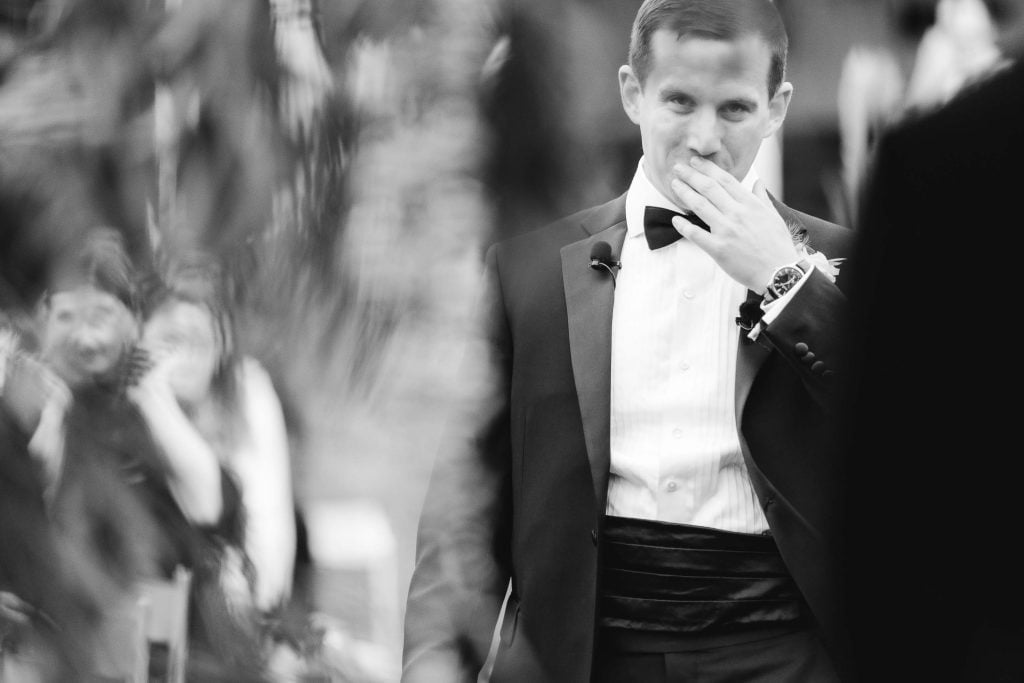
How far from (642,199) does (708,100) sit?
23 centimetres

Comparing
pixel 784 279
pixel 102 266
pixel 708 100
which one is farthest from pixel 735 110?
pixel 102 266

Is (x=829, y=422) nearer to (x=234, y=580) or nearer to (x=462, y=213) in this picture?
(x=462, y=213)

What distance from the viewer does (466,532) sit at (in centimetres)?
246

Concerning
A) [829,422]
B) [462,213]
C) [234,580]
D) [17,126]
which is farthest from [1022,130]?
[17,126]

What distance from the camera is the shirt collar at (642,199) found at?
2.50 m

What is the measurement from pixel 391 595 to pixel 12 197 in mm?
1557

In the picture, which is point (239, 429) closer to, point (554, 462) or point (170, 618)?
point (170, 618)

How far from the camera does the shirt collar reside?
2.50 meters

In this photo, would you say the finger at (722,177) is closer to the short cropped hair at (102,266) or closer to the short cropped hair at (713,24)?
the short cropped hair at (713,24)

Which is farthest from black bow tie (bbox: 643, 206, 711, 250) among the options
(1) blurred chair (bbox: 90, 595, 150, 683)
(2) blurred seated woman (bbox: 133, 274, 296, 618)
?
(1) blurred chair (bbox: 90, 595, 150, 683)

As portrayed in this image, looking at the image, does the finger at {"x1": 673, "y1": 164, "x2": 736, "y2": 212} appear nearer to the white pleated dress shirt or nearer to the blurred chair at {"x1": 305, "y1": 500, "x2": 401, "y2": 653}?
the white pleated dress shirt

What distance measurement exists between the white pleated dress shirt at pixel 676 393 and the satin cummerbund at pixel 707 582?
0.09ft

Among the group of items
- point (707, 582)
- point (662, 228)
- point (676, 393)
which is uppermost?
point (662, 228)

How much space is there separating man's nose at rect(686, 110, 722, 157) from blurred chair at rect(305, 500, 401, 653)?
1.73m
